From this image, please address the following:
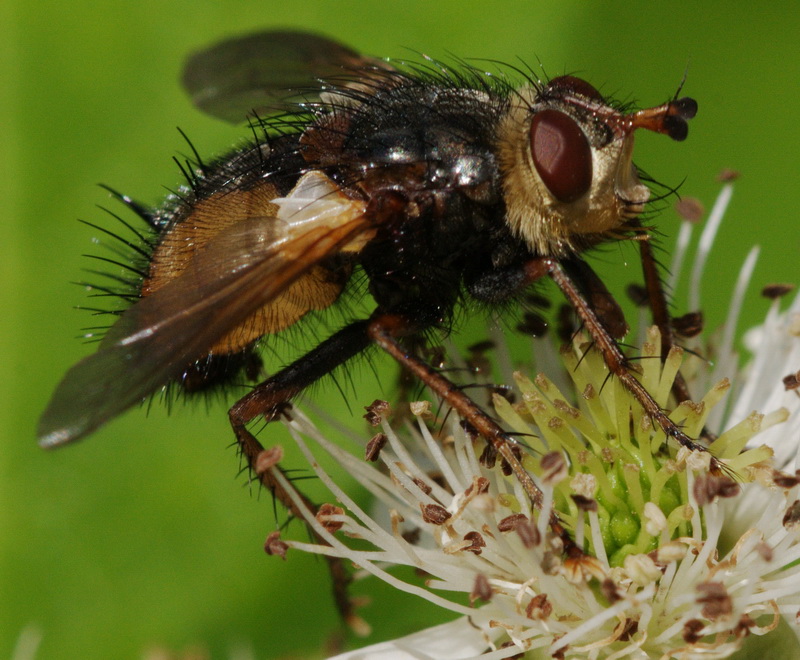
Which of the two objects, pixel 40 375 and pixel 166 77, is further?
pixel 166 77

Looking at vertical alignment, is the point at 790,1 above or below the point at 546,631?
above

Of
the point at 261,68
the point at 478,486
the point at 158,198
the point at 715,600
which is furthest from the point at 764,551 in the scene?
the point at 158,198

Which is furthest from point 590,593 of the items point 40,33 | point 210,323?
point 40,33

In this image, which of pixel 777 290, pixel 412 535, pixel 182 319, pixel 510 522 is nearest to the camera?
pixel 182 319

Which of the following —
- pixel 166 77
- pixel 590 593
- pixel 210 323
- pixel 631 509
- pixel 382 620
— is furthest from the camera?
pixel 166 77

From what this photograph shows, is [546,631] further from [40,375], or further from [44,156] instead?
[44,156]

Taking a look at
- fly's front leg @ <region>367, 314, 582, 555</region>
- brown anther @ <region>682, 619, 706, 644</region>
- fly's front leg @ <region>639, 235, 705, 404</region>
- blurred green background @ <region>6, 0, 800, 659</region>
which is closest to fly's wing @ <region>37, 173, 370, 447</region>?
fly's front leg @ <region>367, 314, 582, 555</region>

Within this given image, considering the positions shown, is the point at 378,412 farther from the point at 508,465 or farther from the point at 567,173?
the point at 567,173
